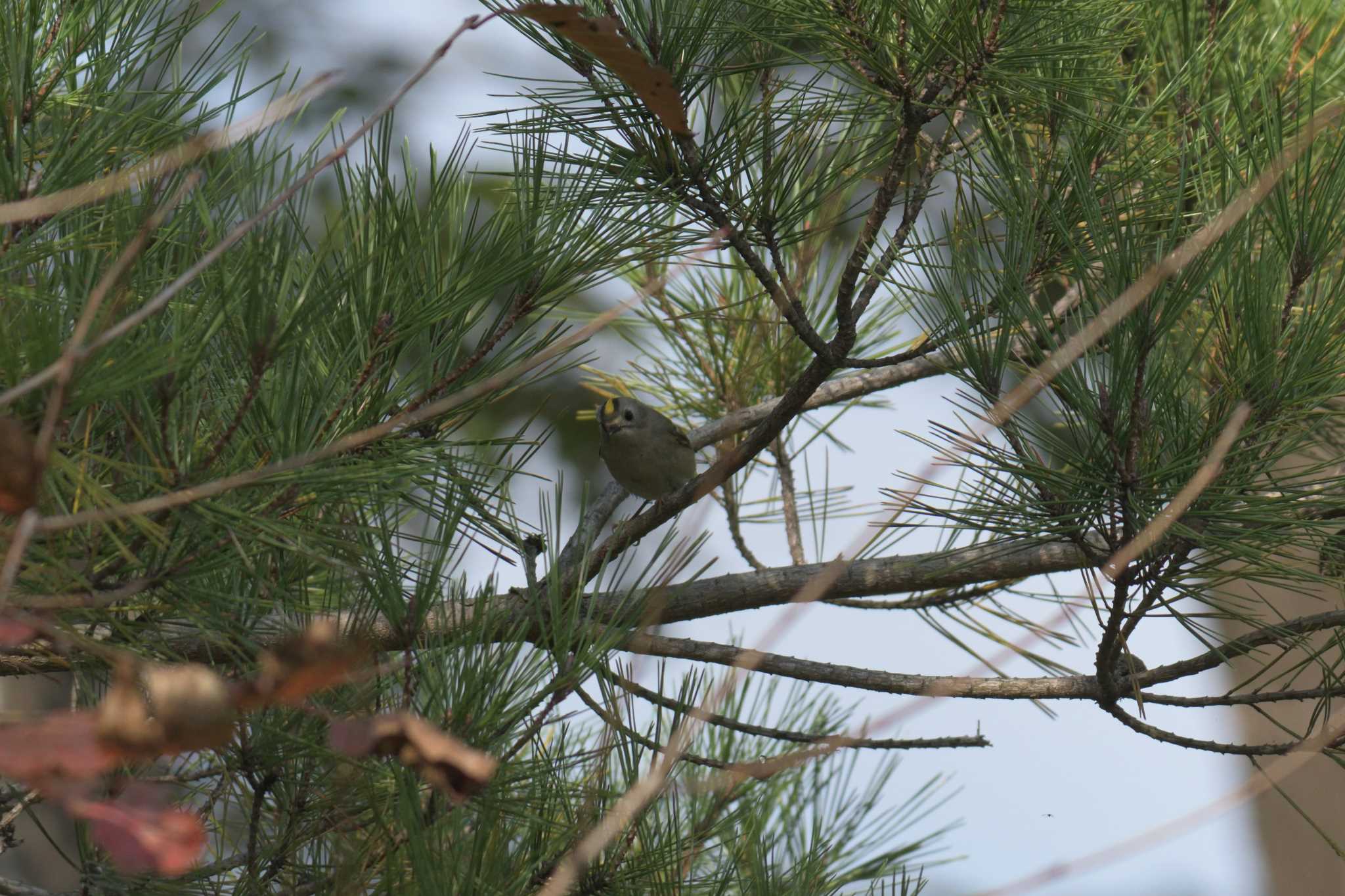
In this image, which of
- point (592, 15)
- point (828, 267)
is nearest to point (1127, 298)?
point (592, 15)

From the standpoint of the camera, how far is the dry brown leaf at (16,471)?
2.54 feet

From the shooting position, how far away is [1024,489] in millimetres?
1585

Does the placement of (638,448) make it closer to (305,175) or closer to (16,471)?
(305,175)

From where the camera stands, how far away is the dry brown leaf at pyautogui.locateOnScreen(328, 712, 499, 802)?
2.23 ft

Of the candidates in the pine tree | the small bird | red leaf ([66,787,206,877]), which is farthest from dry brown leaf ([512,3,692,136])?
the small bird

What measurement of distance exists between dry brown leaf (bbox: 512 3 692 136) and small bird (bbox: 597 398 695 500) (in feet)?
7.75

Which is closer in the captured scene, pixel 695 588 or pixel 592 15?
pixel 592 15

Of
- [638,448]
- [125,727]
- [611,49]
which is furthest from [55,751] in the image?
[638,448]

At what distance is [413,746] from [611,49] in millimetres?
640

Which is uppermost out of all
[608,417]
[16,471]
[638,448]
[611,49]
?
[608,417]

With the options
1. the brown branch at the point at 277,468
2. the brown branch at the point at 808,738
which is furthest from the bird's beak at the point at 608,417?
the brown branch at the point at 277,468

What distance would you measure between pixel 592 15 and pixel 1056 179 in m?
0.73

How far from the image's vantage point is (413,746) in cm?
79

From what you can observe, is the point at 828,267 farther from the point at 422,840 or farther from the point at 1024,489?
the point at 422,840
